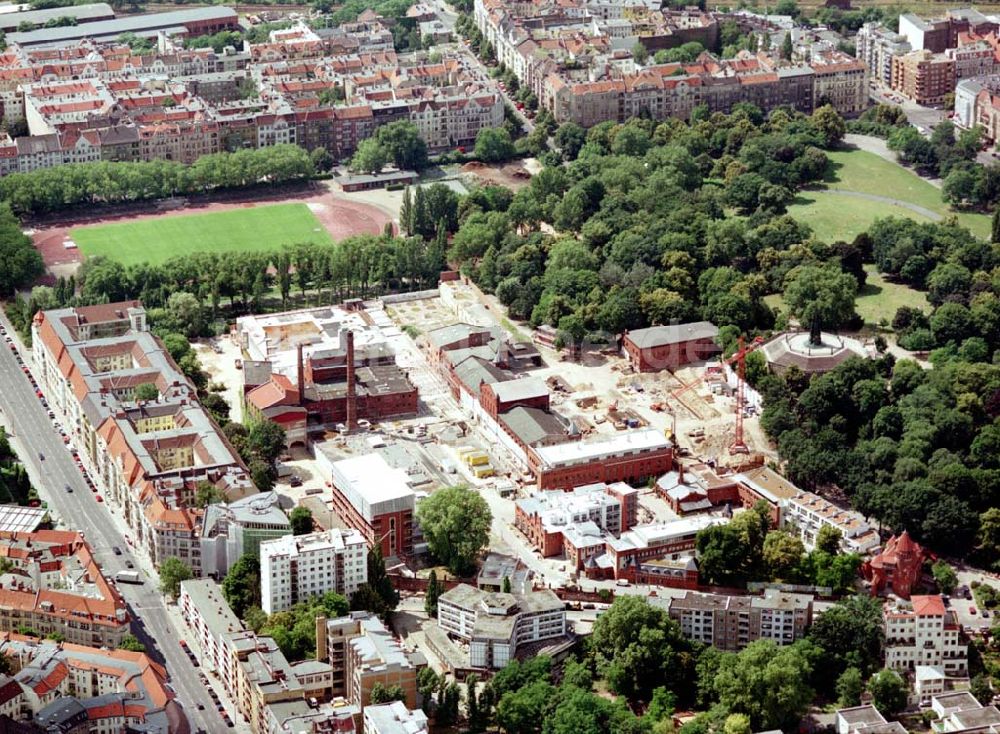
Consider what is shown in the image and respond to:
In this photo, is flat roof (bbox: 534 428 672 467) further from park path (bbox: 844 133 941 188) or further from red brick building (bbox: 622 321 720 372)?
park path (bbox: 844 133 941 188)

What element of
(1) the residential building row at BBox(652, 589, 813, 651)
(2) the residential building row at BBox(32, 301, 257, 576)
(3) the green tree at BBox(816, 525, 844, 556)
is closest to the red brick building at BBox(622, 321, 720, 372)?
(3) the green tree at BBox(816, 525, 844, 556)

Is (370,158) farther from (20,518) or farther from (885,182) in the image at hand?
(20,518)

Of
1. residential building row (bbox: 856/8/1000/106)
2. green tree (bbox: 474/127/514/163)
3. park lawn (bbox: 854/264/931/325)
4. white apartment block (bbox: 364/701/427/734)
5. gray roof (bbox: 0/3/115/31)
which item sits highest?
gray roof (bbox: 0/3/115/31)

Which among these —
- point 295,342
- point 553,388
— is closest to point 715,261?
point 553,388

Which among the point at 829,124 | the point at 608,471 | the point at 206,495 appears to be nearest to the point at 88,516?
the point at 206,495

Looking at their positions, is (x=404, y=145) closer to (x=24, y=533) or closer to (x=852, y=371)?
(x=852, y=371)

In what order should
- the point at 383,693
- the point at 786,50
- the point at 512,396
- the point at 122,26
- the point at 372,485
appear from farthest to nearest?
1. the point at 122,26
2. the point at 786,50
3. the point at 512,396
4. the point at 372,485
5. the point at 383,693
